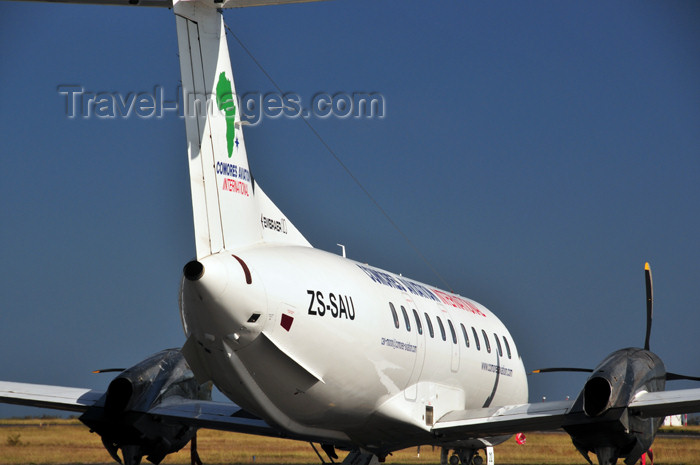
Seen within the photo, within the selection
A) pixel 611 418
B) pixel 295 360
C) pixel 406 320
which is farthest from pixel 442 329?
pixel 295 360

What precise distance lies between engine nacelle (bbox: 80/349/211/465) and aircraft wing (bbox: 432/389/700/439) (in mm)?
4469

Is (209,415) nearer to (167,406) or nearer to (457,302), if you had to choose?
(167,406)

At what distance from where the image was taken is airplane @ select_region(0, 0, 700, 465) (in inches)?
420

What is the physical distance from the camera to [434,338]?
1480 cm

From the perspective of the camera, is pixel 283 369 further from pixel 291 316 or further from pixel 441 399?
pixel 441 399

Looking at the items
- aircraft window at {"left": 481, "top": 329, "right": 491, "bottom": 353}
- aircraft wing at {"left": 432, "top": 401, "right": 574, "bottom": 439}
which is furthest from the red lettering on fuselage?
aircraft wing at {"left": 432, "top": 401, "right": 574, "bottom": 439}

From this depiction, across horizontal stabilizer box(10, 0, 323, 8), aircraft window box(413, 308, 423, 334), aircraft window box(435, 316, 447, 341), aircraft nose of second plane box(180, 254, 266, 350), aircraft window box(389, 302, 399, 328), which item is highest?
horizontal stabilizer box(10, 0, 323, 8)

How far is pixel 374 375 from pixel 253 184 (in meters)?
3.20

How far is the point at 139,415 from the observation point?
1455cm

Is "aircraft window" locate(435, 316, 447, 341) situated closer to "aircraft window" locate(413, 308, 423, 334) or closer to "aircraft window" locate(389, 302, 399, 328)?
"aircraft window" locate(413, 308, 423, 334)

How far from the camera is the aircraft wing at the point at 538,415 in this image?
13.2 m

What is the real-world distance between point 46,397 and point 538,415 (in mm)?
8133

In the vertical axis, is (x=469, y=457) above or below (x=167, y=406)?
below

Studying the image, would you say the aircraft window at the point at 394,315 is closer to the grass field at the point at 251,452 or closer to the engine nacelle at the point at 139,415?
the engine nacelle at the point at 139,415
